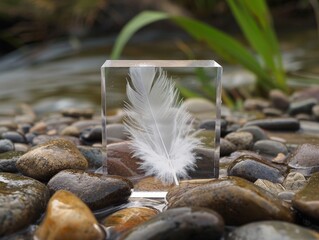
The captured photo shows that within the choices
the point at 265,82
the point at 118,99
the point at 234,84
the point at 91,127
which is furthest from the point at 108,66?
the point at 234,84

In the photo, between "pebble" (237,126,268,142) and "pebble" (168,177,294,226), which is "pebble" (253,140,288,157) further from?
"pebble" (168,177,294,226)

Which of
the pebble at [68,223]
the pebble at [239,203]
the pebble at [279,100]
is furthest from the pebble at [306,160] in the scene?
the pebble at [279,100]

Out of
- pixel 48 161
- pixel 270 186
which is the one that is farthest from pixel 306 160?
pixel 48 161

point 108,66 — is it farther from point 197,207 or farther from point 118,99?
point 197,207

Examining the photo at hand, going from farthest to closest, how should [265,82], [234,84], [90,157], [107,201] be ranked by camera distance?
1. [234,84]
2. [265,82]
3. [90,157]
4. [107,201]

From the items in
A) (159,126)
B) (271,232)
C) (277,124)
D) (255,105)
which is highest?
(159,126)

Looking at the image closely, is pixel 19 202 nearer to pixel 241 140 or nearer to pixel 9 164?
pixel 9 164

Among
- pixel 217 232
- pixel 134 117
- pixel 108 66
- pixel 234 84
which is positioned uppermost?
pixel 108 66
